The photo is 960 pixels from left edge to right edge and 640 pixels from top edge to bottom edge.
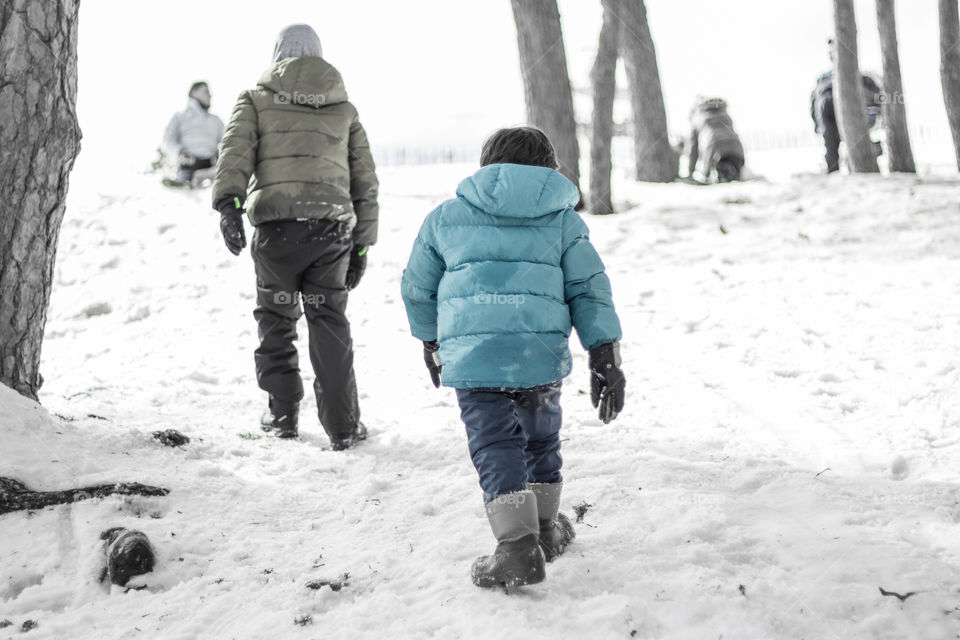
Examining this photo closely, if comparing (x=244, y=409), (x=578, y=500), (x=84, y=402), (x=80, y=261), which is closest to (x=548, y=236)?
(x=578, y=500)

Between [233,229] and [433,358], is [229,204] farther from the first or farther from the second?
[433,358]

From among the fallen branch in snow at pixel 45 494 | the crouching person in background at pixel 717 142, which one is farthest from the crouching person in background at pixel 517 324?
the crouching person in background at pixel 717 142

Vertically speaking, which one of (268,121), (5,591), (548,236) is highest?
(268,121)

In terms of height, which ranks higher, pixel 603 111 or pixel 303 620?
pixel 603 111

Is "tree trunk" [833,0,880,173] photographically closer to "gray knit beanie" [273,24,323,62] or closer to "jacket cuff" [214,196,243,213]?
"gray knit beanie" [273,24,323,62]

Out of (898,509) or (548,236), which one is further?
(898,509)

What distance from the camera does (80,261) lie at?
8.02 m

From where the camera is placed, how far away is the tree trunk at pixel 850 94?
31.1ft

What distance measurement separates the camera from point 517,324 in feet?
7.77

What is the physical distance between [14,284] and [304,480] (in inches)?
60.2

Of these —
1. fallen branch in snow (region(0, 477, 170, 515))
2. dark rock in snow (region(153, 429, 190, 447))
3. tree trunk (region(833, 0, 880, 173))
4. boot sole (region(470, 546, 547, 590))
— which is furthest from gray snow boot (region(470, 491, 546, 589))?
tree trunk (region(833, 0, 880, 173))

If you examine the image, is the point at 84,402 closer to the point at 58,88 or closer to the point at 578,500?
the point at 58,88

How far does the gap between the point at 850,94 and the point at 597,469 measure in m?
8.39

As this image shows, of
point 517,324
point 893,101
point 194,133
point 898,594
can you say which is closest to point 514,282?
point 517,324
